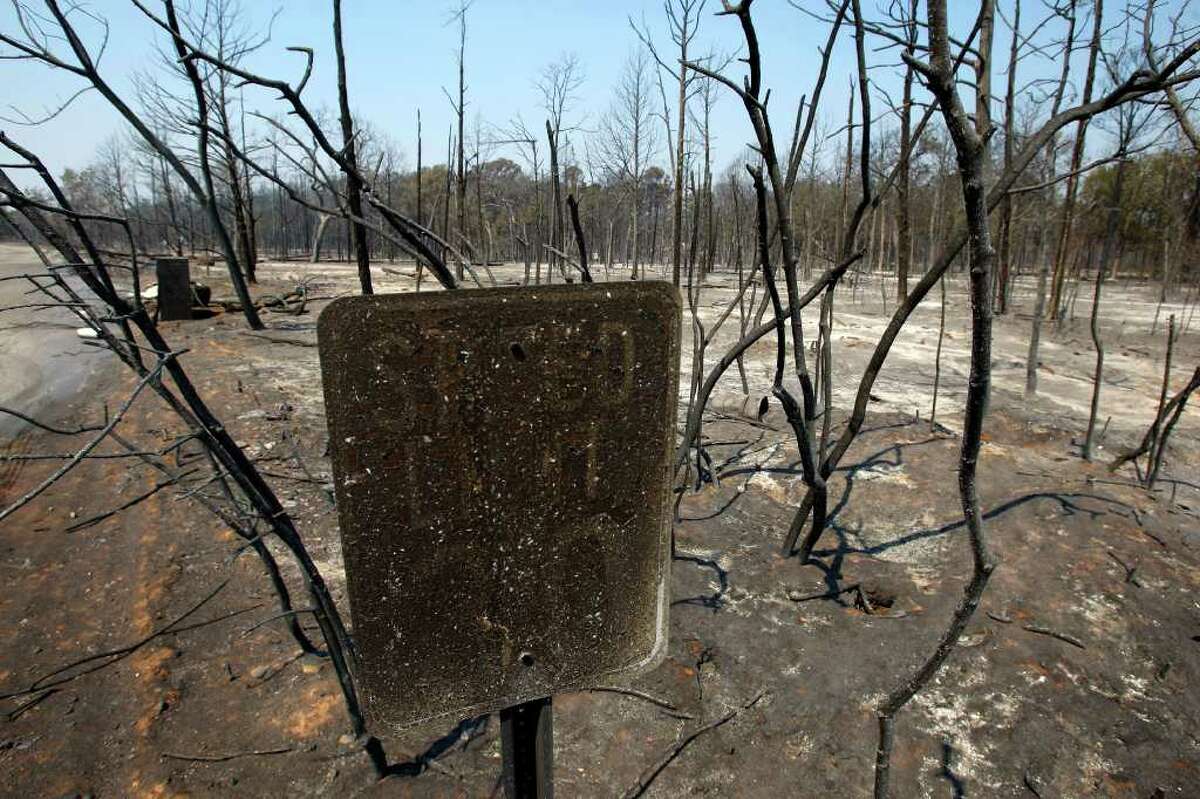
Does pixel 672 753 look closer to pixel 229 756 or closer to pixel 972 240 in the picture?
pixel 229 756

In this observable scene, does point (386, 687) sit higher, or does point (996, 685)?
point (386, 687)

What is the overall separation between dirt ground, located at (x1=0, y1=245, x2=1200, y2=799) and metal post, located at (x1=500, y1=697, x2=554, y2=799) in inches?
45.7

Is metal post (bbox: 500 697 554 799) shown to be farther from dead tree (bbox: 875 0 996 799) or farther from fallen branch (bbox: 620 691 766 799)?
fallen branch (bbox: 620 691 766 799)

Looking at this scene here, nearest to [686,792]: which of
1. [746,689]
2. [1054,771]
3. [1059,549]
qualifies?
[746,689]

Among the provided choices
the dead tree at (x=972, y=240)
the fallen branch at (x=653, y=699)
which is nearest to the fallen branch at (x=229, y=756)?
the fallen branch at (x=653, y=699)

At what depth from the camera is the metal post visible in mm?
1260

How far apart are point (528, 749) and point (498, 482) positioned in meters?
0.56

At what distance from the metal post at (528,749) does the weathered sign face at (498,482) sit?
0.11 metres

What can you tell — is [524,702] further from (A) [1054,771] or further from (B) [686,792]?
(A) [1054,771]

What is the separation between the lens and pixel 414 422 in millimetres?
1034

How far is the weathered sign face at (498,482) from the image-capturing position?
1.02 m

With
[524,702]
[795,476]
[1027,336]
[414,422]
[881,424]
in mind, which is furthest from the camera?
[1027,336]

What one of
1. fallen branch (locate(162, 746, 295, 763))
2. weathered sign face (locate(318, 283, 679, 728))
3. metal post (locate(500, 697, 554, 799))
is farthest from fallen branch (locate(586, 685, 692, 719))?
weathered sign face (locate(318, 283, 679, 728))

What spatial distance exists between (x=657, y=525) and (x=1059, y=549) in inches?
134
